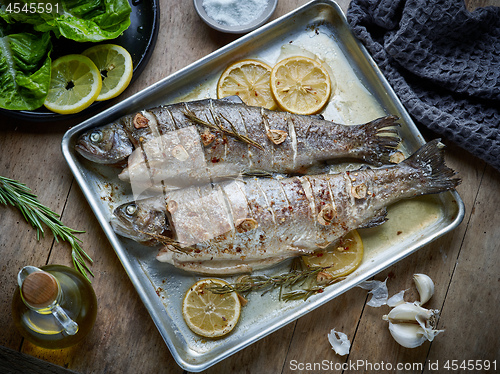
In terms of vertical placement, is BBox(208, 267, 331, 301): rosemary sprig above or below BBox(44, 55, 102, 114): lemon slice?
below

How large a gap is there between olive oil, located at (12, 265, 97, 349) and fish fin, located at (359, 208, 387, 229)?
73.9 inches

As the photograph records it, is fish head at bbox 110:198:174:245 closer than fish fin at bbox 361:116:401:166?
Yes

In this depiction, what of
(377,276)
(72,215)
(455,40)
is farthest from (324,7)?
(72,215)

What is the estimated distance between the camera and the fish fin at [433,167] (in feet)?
9.30

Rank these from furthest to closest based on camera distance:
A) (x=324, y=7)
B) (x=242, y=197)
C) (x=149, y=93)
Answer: (x=324, y=7) → (x=149, y=93) → (x=242, y=197)

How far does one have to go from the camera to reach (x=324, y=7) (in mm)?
3123

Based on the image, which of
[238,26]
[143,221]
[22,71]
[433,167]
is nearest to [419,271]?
[433,167]

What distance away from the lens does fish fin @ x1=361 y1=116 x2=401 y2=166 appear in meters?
2.89

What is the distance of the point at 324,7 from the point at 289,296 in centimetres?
217

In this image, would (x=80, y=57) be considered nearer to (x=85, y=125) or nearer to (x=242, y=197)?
(x=85, y=125)

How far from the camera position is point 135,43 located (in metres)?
3.00

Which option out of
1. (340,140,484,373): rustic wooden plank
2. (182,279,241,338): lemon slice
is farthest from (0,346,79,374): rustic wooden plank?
(340,140,484,373): rustic wooden plank

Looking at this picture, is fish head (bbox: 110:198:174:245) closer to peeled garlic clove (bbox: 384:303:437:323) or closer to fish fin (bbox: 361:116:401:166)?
fish fin (bbox: 361:116:401:166)

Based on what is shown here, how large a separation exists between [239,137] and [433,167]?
136cm
